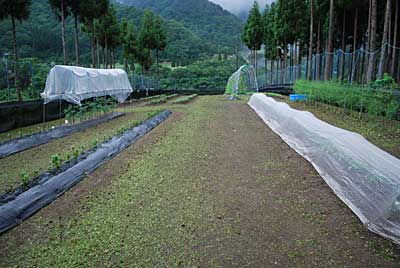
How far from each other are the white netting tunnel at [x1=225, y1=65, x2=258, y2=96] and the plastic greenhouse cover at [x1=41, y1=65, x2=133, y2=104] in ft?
32.4

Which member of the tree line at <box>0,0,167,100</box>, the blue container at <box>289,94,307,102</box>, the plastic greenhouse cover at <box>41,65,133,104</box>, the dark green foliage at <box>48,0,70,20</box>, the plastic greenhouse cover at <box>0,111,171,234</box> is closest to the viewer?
the plastic greenhouse cover at <box>0,111,171,234</box>

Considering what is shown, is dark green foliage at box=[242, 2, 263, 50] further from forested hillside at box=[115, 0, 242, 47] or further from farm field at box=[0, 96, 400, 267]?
farm field at box=[0, 96, 400, 267]

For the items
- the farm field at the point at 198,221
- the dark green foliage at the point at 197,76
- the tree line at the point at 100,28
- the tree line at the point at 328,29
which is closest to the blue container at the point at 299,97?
the tree line at the point at 328,29

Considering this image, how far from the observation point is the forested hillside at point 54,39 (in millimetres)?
23859

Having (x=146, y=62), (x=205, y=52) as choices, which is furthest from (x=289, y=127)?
(x=205, y=52)

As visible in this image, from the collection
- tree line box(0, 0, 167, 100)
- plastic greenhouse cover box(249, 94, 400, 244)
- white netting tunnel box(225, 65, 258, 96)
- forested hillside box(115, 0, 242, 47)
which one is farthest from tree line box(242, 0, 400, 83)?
forested hillside box(115, 0, 242, 47)

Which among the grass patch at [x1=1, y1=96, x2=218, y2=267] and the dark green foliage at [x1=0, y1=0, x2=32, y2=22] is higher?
the dark green foliage at [x1=0, y1=0, x2=32, y2=22]

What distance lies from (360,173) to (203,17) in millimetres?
51803

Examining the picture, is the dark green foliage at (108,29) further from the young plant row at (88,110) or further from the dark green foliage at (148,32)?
the young plant row at (88,110)

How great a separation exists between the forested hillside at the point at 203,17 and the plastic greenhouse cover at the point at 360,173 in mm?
44941

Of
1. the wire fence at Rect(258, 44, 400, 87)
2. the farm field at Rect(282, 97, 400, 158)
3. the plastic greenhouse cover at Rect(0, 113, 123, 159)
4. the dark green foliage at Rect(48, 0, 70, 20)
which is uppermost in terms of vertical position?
the dark green foliage at Rect(48, 0, 70, 20)

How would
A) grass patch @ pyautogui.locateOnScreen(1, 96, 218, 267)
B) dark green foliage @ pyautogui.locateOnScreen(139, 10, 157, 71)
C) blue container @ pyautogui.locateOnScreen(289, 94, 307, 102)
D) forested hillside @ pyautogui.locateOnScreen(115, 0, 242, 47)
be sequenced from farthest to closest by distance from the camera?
forested hillside @ pyautogui.locateOnScreen(115, 0, 242, 47) → dark green foliage @ pyautogui.locateOnScreen(139, 10, 157, 71) → blue container @ pyautogui.locateOnScreen(289, 94, 307, 102) → grass patch @ pyautogui.locateOnScreen(1, 96, 218, 267)

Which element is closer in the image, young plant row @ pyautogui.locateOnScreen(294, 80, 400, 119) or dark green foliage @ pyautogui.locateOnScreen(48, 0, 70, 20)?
young plant row @ pyautogui.locateOnScreen(294, 80, 400, 119)

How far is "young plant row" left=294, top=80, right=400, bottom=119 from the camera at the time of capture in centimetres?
716
